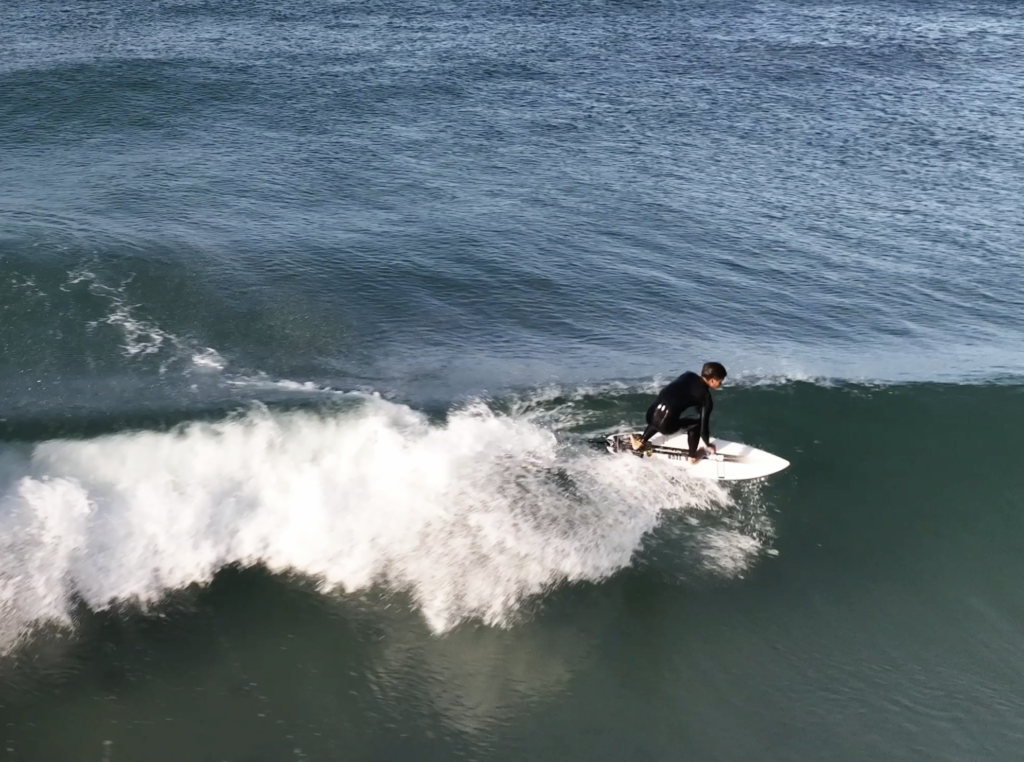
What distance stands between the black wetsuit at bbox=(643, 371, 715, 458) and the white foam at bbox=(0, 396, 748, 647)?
2.87 ft

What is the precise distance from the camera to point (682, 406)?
1370 centimetres

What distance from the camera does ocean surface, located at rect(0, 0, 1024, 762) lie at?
36.5 ft

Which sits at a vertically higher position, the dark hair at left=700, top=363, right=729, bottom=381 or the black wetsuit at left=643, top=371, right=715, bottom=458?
the dark hair at left=700, top=363, right=729, bottom=381

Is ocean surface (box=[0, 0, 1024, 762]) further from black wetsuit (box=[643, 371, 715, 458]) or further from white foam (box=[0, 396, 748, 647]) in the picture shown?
black wetsuit (box=[643, 371, 715, 458])

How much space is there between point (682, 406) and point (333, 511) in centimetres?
524

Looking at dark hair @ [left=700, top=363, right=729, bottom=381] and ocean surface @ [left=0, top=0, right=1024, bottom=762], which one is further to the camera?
dark hair @ [left=700, top=363, right=729, bottom=381]

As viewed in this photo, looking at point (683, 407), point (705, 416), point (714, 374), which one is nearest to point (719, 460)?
point (705, 416)

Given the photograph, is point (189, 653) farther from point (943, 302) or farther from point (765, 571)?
point (943, 302)

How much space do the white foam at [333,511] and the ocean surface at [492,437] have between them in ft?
0.17

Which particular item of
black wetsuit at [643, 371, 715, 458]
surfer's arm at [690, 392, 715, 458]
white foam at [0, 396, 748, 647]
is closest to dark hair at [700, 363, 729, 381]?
black wetsuit at [643, 371, 715, 458]

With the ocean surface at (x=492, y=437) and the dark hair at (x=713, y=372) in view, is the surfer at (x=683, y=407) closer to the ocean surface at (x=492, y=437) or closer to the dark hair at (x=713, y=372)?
the dark hair at (x=713, y=372)

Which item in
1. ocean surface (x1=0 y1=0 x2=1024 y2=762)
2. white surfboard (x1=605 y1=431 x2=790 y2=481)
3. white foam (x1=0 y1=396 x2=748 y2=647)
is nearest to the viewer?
ocean surface (x1=0 y1=0 x2=1024 y2=762)

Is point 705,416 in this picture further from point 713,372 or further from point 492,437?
point 492,437

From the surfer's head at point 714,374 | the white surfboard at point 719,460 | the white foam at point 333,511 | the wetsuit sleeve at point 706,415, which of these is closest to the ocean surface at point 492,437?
the white foam at point 333,511
